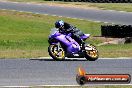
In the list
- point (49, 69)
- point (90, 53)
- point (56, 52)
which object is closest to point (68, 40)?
point (56, 52)

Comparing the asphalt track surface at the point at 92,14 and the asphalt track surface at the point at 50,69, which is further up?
the asphalt track surface at the point at 50,69

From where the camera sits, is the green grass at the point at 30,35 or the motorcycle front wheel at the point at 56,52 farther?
the green grass at the point at 30,35

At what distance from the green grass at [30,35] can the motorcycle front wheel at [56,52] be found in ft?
4.25

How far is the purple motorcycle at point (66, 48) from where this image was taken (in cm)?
1577

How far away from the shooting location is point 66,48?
52.9ft

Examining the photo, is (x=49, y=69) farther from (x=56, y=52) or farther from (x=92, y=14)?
(x=92, y=14)

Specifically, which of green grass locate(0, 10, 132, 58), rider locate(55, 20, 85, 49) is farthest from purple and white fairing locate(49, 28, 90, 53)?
green grass locate(0, 10, 132, 58)

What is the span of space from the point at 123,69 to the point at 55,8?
1186 inches

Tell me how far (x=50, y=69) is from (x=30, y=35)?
13.8 metres

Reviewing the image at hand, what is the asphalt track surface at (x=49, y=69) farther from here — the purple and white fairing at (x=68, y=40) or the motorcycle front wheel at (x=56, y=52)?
the purple and white fairing at (x=68, y=40)

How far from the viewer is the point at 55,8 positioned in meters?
43.6

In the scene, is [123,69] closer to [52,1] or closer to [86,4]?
[86,4]

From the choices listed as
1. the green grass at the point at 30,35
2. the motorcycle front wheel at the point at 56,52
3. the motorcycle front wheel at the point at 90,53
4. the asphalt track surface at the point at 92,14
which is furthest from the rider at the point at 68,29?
the asphalt track surface at the point at 92,14

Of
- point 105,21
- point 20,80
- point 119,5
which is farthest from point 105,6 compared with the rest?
point 20,80
